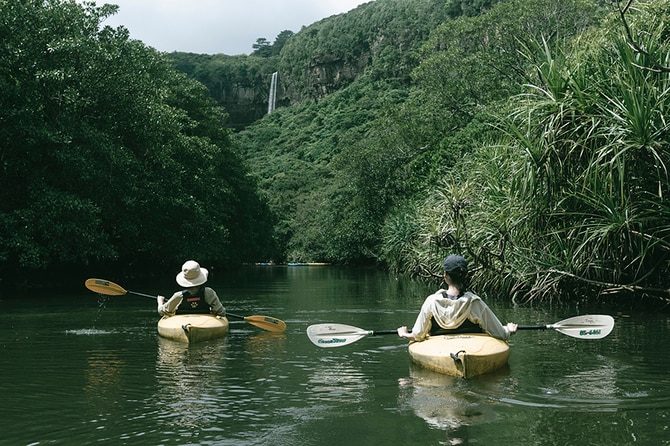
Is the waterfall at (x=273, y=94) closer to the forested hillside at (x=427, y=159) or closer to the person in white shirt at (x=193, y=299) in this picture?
the forested hillside at (x=427, y=159)

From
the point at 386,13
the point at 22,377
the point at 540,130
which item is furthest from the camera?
the point at 386,13

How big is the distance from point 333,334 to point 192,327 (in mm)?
2140

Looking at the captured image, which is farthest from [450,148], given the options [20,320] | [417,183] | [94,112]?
[20,320]

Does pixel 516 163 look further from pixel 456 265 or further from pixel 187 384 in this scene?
pixel 187 384

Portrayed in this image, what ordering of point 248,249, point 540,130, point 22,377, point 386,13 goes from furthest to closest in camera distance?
1. point 386,13
2. point 248,249
3. point 540,130
4. point 22,377

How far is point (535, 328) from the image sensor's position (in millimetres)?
8062

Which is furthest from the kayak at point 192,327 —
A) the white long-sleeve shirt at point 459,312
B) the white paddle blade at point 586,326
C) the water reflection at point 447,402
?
the white paddle blade at point 586,326

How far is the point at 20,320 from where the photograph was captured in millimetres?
12469

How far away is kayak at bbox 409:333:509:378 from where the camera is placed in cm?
654

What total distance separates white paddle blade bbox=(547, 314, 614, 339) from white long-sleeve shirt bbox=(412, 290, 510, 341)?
1.24 metres

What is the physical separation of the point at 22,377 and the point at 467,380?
4301mm

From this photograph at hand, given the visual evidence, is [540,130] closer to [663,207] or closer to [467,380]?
[663,207]

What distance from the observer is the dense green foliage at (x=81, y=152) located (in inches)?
714

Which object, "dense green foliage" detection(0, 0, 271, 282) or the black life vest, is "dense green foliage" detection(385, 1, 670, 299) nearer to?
the black life vest
